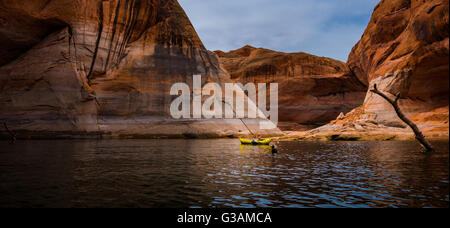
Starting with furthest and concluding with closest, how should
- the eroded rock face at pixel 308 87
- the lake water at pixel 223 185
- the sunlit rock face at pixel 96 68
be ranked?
the eroded rock face at pixel 308 87 → the sunlit rock face at pixel 96 68 → the lake water at pixel 223 185

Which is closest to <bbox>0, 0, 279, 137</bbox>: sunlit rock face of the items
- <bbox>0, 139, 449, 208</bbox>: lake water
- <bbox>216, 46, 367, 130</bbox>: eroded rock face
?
<bbox>0, 139, 449, 208</bbox>: lake water

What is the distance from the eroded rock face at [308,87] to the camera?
64750mm

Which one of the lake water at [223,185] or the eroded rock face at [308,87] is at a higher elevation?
the eroded rock face at [308,87]

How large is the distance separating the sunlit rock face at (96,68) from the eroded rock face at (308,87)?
1087 inches

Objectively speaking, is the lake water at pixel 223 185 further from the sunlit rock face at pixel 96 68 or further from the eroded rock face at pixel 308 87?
the eroded rock face at pixel 308 87

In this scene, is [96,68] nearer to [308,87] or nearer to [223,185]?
[223,185]

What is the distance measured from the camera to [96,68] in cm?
3816

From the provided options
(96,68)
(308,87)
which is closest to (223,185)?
(96,68)

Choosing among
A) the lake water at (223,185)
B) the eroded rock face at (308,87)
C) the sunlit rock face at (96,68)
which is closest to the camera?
the lake water at (223,185)

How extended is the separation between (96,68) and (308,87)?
4474 centimetres

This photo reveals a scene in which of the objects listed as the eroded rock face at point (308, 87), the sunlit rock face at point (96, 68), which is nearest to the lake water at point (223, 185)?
the sunlit rock face at point (96, 68)

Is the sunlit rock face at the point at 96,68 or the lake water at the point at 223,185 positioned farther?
the sunlit rock face at the point at 96,68

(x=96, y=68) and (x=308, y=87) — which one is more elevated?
(x=308, y=87)

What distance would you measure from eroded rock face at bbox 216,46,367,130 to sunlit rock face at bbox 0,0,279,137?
27606 millimetres
